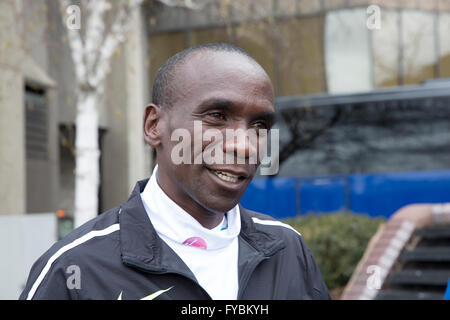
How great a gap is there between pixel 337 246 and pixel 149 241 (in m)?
5.61

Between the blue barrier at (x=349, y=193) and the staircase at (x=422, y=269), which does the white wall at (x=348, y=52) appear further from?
the staircase at (x=422, y=269)

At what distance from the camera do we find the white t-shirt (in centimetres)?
155

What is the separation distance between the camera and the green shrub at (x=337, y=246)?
6.83m

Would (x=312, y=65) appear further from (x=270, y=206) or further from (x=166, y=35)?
(x=270, y=206)

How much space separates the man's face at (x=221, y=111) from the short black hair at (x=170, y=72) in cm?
3

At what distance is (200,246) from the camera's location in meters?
1.59

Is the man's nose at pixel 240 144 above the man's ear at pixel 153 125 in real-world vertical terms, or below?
below

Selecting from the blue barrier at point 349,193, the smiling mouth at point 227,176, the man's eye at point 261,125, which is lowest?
the blue barrier at point 349,193

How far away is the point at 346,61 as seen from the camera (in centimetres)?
1791

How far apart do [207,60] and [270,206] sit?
9458 mm

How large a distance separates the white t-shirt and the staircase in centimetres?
409

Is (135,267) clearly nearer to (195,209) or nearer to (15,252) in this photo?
(195,209)

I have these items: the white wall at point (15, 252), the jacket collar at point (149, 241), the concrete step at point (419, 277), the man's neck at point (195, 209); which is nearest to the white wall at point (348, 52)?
the concrete step at point (419, 277)

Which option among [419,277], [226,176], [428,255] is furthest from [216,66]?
[428,255]
